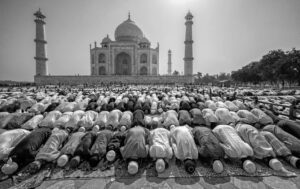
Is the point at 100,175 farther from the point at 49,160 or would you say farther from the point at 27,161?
the point at 27,161

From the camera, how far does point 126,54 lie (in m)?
39.2

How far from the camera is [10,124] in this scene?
490cm

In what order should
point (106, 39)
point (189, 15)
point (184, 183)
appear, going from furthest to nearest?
point (106, 39), point (189, 15), point (184, 183)

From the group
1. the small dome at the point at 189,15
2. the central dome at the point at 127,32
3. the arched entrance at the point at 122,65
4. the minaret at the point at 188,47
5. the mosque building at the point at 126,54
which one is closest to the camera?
the small dome at the point at 189,15

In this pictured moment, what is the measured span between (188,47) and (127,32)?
17.6m

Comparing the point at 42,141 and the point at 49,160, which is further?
the point at 42,141

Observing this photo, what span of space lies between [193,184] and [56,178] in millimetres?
2676

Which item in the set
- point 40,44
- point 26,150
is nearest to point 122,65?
point 40,44

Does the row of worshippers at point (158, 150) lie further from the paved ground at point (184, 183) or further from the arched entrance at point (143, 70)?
the arched entrance at point (143, 70)

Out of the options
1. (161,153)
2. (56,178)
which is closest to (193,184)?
(161,153)

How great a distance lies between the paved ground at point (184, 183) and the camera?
8.18 ft

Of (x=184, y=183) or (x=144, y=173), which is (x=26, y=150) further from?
(x=184, y=183)

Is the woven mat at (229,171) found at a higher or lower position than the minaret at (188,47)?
lower

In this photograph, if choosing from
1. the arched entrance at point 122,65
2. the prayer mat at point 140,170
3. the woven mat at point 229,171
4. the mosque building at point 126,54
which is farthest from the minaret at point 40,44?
the woven mat at point 229,171
